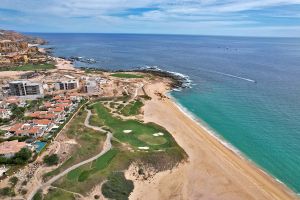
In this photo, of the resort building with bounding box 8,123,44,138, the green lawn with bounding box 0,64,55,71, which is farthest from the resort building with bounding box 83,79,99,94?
the green lawn with bounding box 0,64,55,71

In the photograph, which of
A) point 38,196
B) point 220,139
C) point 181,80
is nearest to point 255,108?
point 220,139

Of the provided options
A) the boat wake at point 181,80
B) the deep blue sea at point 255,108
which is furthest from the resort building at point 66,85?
the boat wake at point 181,80

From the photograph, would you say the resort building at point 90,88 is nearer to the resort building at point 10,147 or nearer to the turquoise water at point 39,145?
the turquoise water at point 39,145

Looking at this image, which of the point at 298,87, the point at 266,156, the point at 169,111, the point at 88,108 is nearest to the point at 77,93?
the point at 88,108

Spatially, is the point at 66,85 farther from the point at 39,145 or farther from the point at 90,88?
the point at 39,145

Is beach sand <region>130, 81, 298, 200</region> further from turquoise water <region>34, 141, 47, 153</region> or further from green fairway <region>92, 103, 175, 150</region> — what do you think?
turquoise water <region>34, 141, 47, 153</region>

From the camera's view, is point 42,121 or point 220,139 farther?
point 42,121

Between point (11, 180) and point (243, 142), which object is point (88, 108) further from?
point (243, 142)
